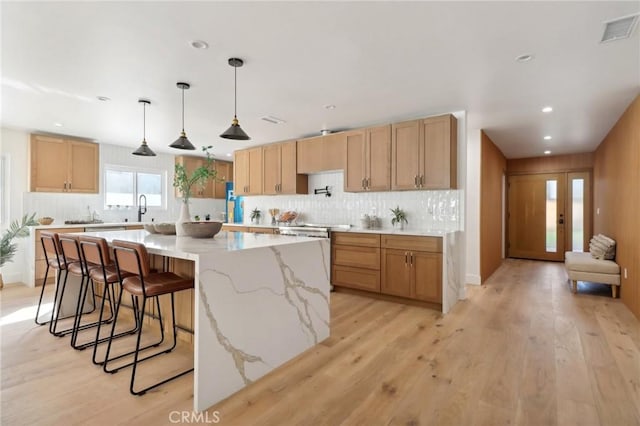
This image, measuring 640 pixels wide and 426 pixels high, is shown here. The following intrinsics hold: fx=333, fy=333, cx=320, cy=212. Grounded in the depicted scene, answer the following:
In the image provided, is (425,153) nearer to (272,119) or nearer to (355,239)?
(355,239)

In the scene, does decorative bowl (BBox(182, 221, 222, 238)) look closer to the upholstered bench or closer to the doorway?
the upholstered bench

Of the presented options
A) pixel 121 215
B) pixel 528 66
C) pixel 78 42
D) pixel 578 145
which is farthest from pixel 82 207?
pixel 578 145

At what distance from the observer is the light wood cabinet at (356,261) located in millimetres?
4316

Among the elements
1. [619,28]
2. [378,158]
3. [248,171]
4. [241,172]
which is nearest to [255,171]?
[248,171]

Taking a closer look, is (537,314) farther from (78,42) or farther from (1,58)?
(1,58)

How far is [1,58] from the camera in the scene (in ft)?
9.16

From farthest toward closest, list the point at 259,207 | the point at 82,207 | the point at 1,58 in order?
1. the point at 259,207
2. the point at 82,207
3. the point at 1,58

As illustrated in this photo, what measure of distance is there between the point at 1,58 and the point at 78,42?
34.5 inches

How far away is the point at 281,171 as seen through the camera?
5758 mm

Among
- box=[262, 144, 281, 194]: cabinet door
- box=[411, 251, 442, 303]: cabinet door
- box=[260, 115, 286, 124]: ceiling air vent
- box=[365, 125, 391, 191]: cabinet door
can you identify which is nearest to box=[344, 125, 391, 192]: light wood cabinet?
box=[365, 125, 391, 191]: cabinet door

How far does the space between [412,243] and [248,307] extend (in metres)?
2.40

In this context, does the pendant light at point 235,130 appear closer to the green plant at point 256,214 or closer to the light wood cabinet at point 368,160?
the light wood cabinet at point 368,160

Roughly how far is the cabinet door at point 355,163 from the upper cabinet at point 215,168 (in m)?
3.54

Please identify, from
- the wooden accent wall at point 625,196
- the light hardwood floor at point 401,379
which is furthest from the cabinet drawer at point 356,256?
the wooden accent wall at point 625,196
